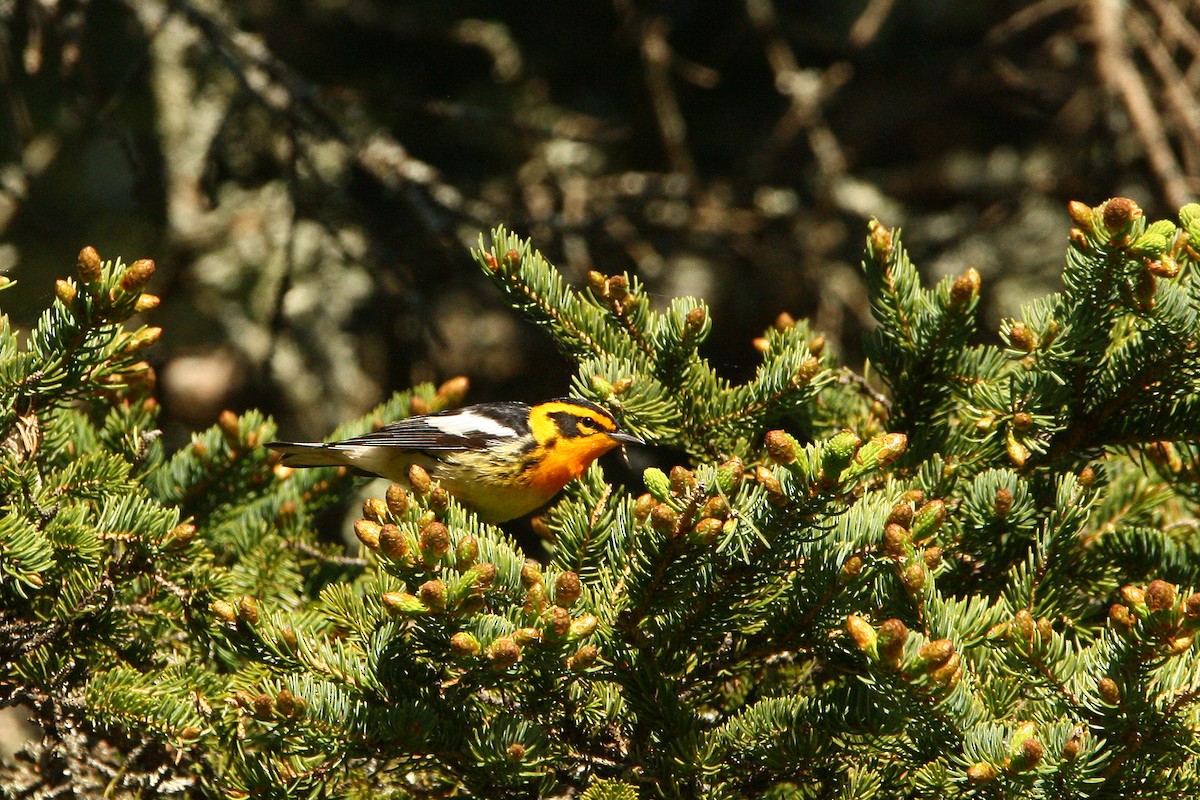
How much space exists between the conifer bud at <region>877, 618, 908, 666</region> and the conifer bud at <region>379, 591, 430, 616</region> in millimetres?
619

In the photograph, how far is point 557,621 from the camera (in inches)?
Result: 57.6

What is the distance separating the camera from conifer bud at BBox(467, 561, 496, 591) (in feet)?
4.77

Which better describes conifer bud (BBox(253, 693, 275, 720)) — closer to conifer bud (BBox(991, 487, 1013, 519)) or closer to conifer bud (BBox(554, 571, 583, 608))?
conifer bud (BBox(554, 571, 583, 608))

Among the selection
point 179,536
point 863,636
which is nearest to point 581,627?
point 863,636

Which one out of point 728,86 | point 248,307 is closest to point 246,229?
point 248,307

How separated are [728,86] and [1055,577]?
5.03 metres

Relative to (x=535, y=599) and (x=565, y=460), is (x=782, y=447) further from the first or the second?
(x=565, y=460)

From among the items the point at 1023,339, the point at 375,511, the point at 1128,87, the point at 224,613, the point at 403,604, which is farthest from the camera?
the point at 1128,87

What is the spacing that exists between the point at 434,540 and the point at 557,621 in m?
0.21

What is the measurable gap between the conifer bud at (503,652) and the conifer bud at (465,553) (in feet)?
0.40

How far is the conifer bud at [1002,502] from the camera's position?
5.91ft

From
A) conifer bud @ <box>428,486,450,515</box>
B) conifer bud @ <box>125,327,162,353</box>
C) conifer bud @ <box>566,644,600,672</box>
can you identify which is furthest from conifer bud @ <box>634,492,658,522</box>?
conifer bud @ <box>125,327,162,353</box>

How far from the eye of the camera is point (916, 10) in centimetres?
616

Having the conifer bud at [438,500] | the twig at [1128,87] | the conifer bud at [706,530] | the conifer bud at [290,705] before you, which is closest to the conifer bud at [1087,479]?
the conifer bud at [706,530]
